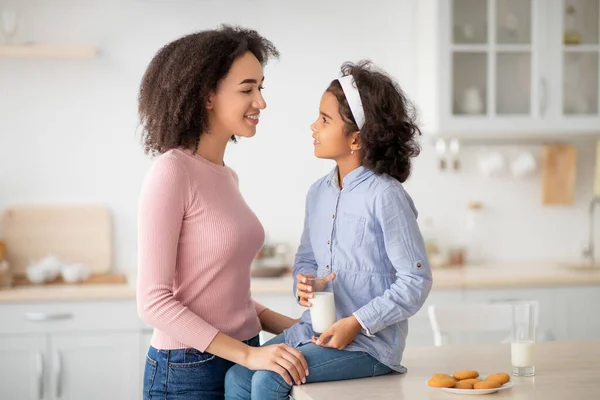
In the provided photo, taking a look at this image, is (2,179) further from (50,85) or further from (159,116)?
(159,116)

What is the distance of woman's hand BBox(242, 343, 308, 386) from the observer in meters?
1.77

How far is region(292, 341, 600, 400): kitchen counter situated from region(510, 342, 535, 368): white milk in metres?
0.04

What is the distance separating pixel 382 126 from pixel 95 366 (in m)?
2.15

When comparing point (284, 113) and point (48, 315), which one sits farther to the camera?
point (284, 113)

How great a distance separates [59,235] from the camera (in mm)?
4035

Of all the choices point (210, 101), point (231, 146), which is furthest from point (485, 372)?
point (231, 146)

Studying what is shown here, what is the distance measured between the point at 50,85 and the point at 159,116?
91.6 inches

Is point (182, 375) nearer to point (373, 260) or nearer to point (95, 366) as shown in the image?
point (373, 260)

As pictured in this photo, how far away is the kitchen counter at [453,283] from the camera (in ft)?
11.7

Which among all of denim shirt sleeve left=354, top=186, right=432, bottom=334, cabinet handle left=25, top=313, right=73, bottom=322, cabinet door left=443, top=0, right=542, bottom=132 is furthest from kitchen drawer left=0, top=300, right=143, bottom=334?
denim shirt sleeve left=354, top=186, right=432, bottom=334

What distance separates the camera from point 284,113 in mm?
4234

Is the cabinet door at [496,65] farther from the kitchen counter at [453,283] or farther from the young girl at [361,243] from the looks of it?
the young girl at [361,243]

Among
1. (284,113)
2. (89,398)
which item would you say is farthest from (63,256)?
(284,113)

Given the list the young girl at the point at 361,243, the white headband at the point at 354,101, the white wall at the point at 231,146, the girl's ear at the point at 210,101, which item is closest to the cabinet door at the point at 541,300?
the white wall at the point at 231,146
